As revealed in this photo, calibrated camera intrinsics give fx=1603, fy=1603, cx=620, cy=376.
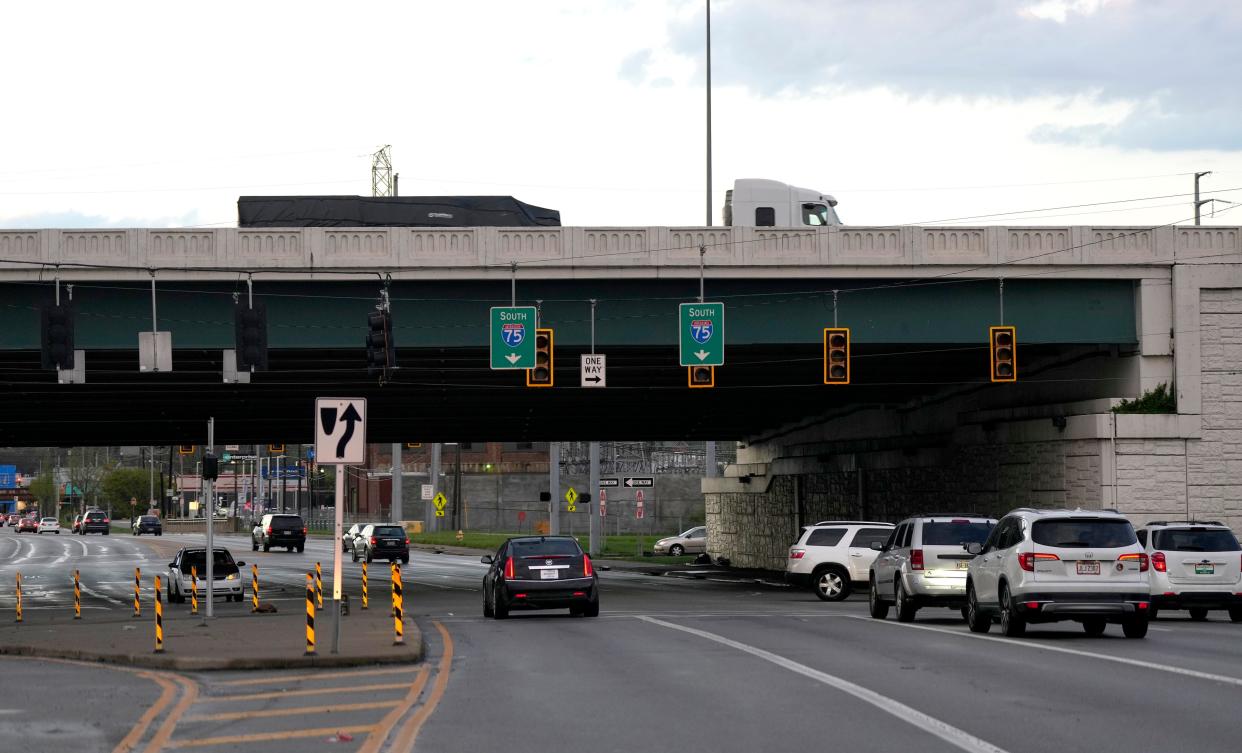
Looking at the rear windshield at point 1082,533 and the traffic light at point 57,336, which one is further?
the traffic light at point 57,336

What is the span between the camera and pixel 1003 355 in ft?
112

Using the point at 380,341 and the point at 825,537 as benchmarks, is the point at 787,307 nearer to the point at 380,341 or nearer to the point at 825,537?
the point at 825,537

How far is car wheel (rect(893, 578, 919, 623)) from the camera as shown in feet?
86.5

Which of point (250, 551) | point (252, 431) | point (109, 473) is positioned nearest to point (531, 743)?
point (252, 431)

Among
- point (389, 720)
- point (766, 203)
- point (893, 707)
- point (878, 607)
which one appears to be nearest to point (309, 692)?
point (389, 720)

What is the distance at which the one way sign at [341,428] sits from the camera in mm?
19453

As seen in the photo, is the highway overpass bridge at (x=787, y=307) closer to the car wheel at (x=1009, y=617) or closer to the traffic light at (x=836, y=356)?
the traffic light at (x=836, y=356)

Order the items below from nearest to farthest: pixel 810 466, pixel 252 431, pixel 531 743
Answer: pixel 531 743 < pixel 810 466 < pixel 252 431

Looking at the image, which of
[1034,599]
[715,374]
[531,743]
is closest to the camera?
[531,743]

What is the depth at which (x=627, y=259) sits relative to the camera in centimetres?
3712

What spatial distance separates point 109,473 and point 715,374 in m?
153

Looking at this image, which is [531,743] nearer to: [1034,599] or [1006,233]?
[1034,599]

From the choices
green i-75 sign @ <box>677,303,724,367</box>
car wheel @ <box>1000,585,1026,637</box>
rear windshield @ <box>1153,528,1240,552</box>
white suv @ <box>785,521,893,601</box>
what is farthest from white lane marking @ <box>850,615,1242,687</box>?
green i-75 sign @ <box>677,303,724,367</box>

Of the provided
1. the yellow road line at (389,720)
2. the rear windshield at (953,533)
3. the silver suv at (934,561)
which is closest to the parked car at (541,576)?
the silver suv at (934,561)
